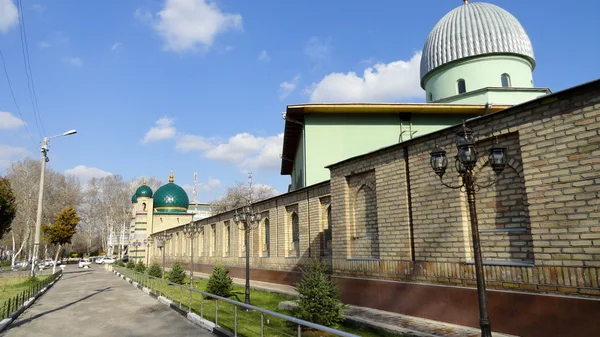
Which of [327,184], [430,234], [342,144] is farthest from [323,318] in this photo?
[342,144]

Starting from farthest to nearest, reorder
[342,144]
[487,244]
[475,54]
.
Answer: [475,54] < [342,144] < [487,244]

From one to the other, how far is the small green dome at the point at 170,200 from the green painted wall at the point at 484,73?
3146 cm

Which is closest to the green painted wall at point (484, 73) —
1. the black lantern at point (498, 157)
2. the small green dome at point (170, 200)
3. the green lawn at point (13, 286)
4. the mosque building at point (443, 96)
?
the mosque building at point (443, 96)

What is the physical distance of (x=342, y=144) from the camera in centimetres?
1909

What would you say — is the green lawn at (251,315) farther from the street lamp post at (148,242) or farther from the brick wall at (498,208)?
the street lamp post at (148,242)

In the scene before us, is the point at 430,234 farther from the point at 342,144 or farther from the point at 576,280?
the point at 342,144

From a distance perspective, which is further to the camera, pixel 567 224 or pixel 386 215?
pixel 386 215

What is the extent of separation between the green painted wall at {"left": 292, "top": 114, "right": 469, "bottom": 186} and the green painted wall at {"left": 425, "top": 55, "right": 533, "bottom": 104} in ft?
9.11

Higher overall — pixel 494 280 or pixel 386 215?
pixel 386 215

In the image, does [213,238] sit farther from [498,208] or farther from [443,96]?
[498,208]

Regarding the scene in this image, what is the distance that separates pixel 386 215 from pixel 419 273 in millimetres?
1583

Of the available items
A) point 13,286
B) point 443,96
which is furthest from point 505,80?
point 13,286

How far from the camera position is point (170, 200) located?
43906 mm

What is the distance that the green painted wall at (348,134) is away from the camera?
1880cm
